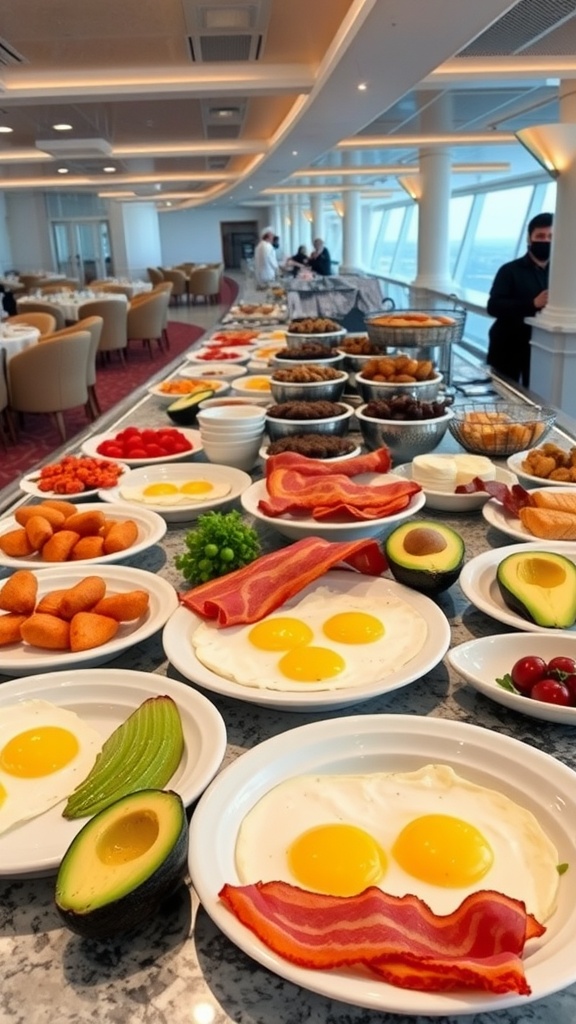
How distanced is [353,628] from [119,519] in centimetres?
56

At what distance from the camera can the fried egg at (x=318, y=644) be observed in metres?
0.86

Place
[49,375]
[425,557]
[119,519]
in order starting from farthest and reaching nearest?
1. [49,375]
2. [119,519]
3. [425,557]

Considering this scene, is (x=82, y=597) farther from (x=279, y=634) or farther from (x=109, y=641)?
(x=279, y=634)

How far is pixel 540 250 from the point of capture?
425 cm

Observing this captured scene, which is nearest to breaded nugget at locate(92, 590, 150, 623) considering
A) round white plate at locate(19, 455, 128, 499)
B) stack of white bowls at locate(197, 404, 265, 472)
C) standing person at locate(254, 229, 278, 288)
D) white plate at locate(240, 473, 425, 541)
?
white plate at locate(240, 473, 425, 541)

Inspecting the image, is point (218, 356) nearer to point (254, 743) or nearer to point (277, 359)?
point (277, 359)

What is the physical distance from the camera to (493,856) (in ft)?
2.01

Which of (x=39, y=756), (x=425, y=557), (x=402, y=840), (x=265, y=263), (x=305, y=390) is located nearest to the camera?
(x=402, y=840)

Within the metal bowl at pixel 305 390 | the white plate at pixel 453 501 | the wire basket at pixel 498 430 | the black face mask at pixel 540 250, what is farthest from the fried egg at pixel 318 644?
the black face mask at pixel 540 250

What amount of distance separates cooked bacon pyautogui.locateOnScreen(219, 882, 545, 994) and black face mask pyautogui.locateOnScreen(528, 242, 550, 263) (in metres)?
4.21

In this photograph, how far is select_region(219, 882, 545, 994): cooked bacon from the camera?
19.4 inches

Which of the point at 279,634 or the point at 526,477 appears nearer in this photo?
the point at 279,634

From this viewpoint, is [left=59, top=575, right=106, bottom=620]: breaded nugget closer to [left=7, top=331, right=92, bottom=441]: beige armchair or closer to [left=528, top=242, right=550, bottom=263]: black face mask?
[left=528, top=242, right=550, bottom=263]: black face mask

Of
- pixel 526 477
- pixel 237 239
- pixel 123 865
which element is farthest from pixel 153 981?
pixel 237 239
